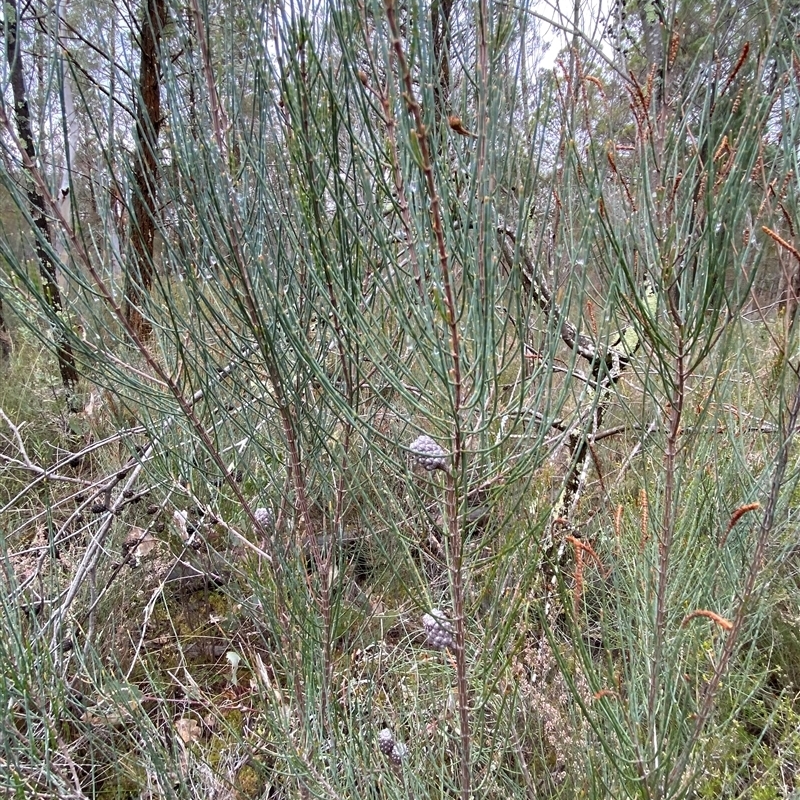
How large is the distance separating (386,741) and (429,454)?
839 millimetres

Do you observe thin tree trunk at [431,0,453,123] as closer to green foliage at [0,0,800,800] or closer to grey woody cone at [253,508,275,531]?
green foliage at [0,0,800,800]

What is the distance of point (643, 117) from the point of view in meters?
0.76

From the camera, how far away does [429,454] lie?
2.09ft

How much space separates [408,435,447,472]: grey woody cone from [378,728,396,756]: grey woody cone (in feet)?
2.53

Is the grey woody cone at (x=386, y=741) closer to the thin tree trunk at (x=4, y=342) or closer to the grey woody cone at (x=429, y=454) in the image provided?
the grey woody cone at (x=429, y=454)

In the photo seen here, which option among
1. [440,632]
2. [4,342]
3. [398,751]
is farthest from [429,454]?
[4,342]

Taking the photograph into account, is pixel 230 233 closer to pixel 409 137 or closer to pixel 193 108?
pixel 193 108

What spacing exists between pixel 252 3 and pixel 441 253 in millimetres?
393

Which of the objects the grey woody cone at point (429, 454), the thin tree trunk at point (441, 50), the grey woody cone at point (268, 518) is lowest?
the grey woody cone at point (268, 518)

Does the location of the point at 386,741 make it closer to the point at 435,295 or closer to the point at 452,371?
the point at 452,371

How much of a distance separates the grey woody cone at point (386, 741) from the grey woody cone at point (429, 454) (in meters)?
0.77

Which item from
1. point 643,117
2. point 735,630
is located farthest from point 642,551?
point 643,117

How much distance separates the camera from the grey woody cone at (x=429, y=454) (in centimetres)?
64

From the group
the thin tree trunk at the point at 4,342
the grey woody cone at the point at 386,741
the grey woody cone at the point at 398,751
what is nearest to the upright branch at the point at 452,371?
the grey woody cone at the point at 398,751
